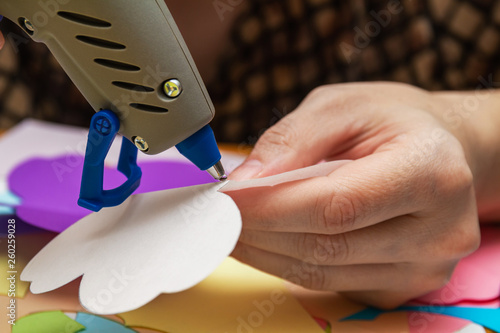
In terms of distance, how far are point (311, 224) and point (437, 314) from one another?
23 cm

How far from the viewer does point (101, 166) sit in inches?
20.4

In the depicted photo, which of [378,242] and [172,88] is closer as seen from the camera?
[172,88]

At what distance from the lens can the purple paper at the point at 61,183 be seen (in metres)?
0.77

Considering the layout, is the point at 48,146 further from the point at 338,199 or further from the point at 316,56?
the point at 338,199

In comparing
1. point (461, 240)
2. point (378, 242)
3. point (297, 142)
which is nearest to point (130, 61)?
point (297, 142)

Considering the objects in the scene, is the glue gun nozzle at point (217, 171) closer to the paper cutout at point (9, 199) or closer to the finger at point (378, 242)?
the finger at point (378, 242)

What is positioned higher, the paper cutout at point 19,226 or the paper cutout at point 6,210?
the paper cutout at point 6,210

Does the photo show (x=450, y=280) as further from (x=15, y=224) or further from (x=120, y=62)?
(x=15, y=224)

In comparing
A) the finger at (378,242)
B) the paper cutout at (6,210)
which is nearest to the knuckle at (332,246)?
the finger at (378,242)

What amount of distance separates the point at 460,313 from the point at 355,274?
16 centimetres

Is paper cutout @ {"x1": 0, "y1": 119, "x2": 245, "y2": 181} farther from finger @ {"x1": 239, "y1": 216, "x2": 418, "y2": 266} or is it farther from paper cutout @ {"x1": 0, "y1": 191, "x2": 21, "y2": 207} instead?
finger @ {"x1": 239, "y1": 216, "x2": 418, "y2": 266}

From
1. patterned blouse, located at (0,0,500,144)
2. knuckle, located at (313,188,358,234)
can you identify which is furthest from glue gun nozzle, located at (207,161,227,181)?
patterned blouse, located at (0,0,500,144)

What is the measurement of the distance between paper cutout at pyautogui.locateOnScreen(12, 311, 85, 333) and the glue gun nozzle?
242mm

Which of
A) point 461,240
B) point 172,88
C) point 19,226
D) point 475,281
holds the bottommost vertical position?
point 475,281
